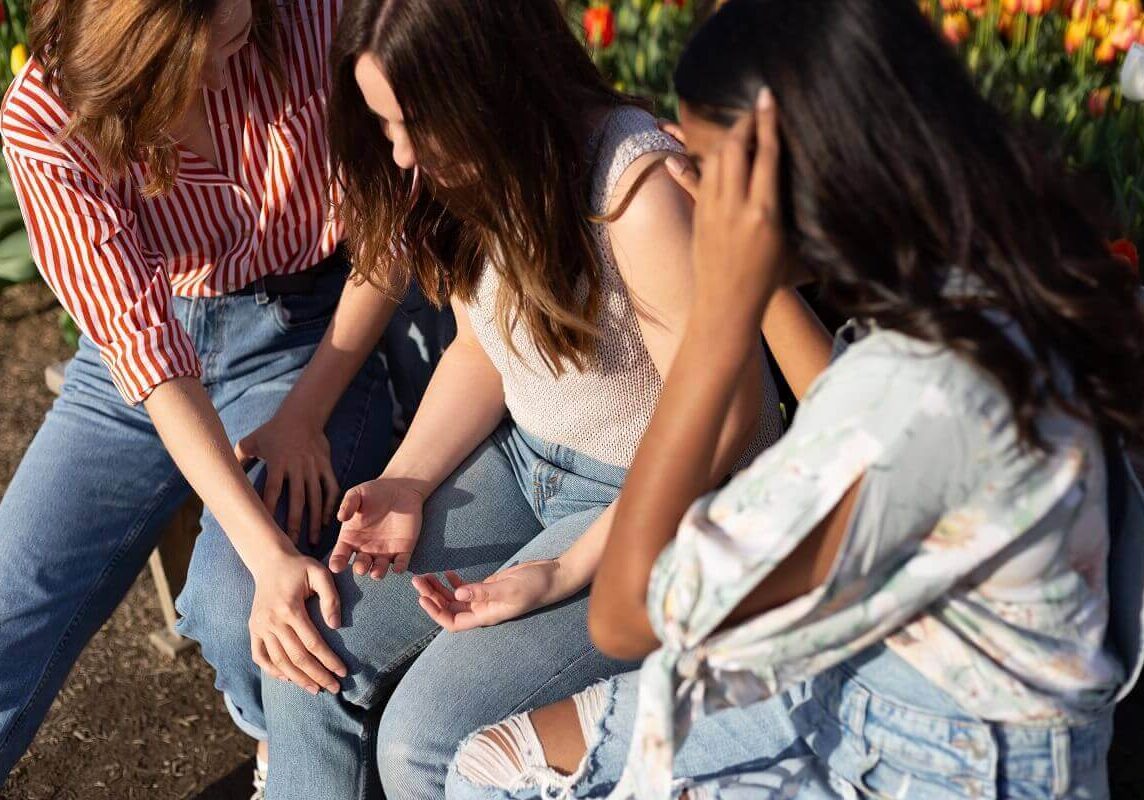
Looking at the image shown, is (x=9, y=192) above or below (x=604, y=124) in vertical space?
below

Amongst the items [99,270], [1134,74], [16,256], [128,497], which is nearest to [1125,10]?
[1134,74]

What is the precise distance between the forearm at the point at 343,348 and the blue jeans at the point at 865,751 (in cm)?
85

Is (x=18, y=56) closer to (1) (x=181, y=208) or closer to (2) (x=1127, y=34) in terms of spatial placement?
(1) (x=181, y=208)

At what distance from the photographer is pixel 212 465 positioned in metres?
1.96

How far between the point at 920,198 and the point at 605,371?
0.77m

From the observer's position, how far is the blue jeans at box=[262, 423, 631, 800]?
169 centimetres

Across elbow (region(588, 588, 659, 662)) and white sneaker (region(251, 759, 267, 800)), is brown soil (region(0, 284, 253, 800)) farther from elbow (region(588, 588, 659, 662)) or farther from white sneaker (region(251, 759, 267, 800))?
elbow (region(588, 588, 659, 662))

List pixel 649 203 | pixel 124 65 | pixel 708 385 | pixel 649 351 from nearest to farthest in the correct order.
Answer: pixel 708 385
pixel 649 203
pixel 649 351
pixel 124 65

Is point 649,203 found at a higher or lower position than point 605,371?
higher

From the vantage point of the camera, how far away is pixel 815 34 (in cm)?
112

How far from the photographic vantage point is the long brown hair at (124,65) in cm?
183

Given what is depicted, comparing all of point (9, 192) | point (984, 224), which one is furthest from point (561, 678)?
point (9, 192)

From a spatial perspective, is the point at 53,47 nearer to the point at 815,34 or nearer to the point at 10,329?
the point at 815,34

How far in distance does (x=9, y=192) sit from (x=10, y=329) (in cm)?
60
